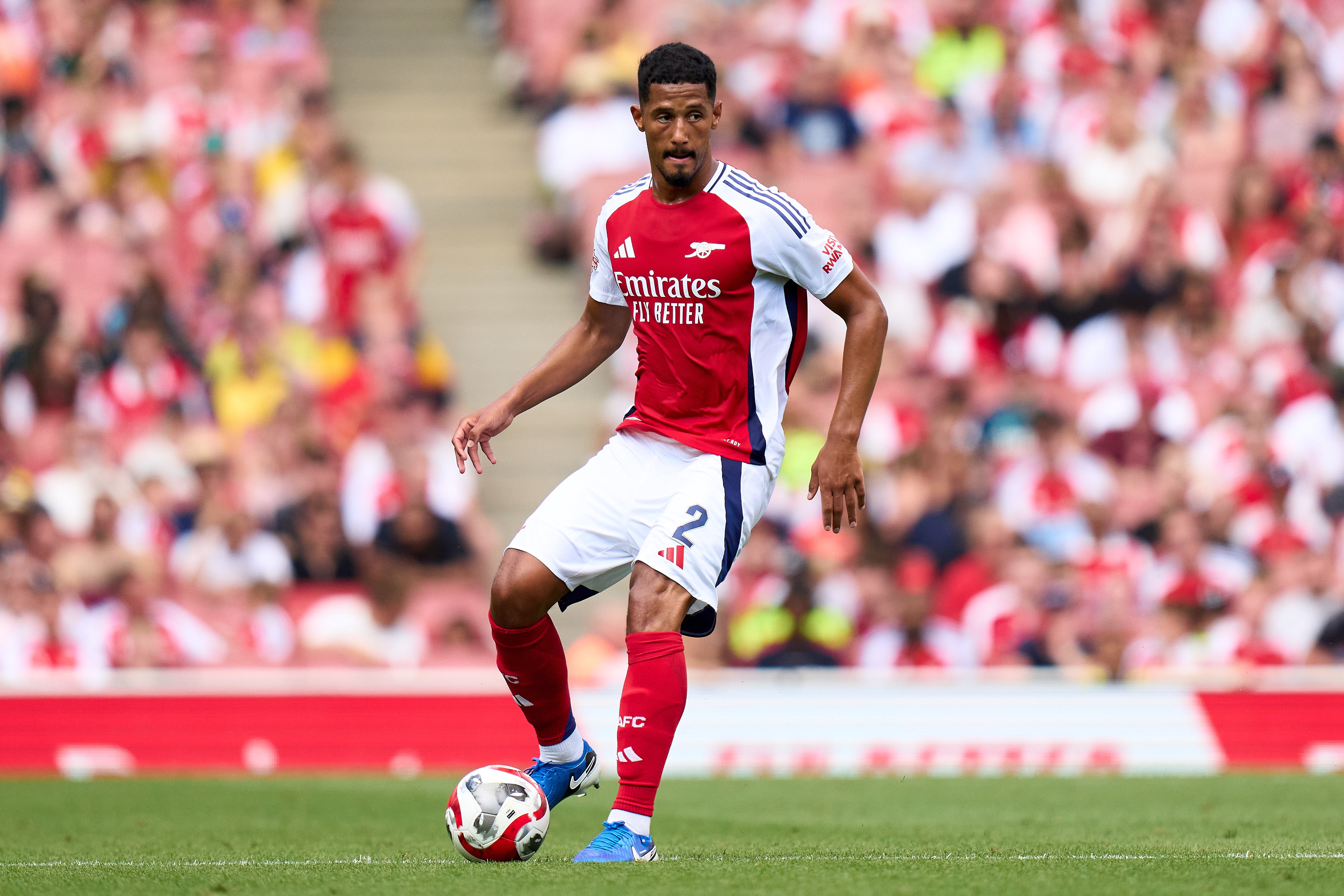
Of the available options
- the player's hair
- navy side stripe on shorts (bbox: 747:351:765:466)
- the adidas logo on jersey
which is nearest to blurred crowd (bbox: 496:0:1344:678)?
navy side stripe on shorts (bbox: 747:351:765:466)

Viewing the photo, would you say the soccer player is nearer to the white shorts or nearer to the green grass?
the white shorts

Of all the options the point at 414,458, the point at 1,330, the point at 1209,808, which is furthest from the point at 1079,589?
A: the point at 1,330

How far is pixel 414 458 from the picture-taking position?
1271 centimetres

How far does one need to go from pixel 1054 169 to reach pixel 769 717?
5.95m

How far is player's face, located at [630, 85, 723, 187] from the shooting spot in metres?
5.78

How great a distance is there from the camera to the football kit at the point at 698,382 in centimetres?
591

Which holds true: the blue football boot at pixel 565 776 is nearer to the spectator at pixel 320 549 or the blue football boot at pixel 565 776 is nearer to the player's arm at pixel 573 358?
the player's arm at pixel 573 358

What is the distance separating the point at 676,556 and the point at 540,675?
757 millimetres

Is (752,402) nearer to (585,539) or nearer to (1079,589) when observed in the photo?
(585,539)

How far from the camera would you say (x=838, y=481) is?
224 inches

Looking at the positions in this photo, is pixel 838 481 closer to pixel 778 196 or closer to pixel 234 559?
pixel 778 196

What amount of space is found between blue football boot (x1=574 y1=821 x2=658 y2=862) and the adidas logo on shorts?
0.83 meters

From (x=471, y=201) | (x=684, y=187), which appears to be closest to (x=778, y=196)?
(x=684, y=187)

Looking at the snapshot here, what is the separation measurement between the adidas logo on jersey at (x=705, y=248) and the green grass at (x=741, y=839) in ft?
6.37
